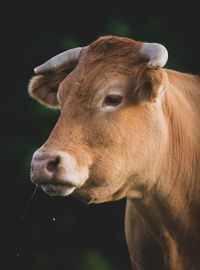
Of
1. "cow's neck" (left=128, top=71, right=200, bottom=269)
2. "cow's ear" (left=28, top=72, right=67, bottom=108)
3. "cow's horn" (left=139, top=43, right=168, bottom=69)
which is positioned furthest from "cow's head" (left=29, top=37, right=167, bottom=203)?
"cow's ear" (left=28, top=72, right=67, bottom=108)

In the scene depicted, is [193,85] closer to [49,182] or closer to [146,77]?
[146,77]

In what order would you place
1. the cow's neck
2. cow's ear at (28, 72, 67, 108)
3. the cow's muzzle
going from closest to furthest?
the cow's muzzle, the cow's neck, cow's ear at (28, 72, 67, 108)

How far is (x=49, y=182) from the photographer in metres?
3.22

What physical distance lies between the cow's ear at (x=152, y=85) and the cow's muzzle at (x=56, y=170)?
0.77 m

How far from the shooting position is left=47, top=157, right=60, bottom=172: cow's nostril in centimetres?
319

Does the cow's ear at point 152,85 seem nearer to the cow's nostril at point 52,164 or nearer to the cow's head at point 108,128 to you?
the cow's head at point 108,128

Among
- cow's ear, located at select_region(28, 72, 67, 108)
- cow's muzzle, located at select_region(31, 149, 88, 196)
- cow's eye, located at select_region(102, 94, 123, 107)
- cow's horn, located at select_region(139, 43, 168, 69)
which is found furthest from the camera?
cow's ear, located at select_region(28, 72, 67, 108)

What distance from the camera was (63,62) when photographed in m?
4.06

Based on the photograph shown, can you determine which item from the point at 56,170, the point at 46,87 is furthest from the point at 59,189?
the point at 46,87

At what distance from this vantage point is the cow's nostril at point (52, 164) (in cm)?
319

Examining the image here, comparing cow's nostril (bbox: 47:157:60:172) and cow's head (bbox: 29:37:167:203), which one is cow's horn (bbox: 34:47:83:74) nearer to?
cow's head (bbox: 29:37:167:203)

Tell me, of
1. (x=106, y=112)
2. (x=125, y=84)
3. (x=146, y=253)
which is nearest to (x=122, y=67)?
(x=125, y=84)

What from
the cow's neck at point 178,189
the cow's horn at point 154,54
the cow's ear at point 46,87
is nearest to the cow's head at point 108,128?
the cow's horn at point 154,54

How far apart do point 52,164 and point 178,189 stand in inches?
53.3
